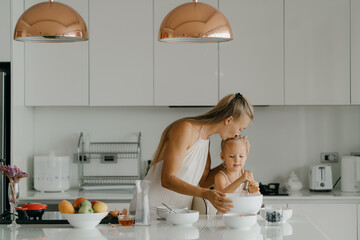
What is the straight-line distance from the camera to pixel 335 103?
14.4 feet

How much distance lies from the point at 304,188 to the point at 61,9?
276cm

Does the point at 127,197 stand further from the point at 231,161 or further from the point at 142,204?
the point at 142,204

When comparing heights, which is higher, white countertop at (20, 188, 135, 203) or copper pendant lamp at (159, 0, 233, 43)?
copper pendant lamp at (159, 0, 233, 43)

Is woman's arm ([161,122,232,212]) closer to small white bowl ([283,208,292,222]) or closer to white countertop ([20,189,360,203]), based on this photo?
small white bowl ([283,208,292,222])

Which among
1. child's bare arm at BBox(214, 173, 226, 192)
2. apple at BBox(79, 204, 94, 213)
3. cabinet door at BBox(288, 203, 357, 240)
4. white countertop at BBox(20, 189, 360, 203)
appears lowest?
cabinet door at BBox(288, 203, 357, 240)

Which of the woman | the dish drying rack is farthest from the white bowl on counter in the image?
the dish drying rack

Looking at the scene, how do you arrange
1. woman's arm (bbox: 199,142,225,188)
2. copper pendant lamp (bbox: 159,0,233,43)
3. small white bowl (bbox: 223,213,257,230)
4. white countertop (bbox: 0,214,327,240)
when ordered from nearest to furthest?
white countertop (bbox: 0,214,327,240) < small white bowl (bbox: 223,213,257,230) < copper pendant lamp (bbox: 159,0,233,43) < woman's arm (bbox: 199,142,225,188)

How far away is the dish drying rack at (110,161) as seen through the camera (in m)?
4.71

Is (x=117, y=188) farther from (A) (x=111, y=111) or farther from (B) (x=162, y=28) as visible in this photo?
(B) (x=162, y=28)

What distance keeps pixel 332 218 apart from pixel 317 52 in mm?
1245

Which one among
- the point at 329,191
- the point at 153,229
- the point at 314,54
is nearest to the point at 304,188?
the point at 329,191

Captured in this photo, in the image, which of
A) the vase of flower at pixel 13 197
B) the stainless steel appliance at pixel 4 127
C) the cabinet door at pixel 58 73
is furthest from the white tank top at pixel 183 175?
the cabinet door at pixel 58 73

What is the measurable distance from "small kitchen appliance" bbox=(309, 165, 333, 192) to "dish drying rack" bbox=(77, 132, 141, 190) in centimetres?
139

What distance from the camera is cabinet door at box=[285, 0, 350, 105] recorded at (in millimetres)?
4359
